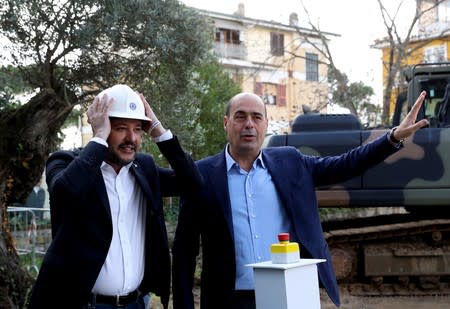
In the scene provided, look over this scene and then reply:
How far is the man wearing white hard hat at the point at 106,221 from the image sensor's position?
2.56 metres

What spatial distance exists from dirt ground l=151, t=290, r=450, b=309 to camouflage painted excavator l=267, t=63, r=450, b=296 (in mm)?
119

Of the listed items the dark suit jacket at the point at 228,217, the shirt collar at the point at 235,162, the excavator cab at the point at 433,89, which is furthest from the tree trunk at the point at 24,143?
the excavator cab at the point at 433,89

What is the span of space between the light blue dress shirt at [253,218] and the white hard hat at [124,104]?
642mm

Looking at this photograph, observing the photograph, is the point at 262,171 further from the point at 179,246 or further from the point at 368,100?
the point at 368,100

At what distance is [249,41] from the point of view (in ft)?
116

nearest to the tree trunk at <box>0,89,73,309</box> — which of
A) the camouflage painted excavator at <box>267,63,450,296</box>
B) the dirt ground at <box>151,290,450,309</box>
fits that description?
the camouflage painted excavator at <box>267,63,450,296</box>

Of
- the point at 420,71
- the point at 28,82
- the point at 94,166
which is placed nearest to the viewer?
the point at 94,166

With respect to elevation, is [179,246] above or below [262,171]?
below

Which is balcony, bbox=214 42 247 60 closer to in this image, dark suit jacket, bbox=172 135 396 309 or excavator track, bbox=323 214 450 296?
excavator track, bbox=323 214 450 296

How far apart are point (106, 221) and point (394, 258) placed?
6160 millimetres

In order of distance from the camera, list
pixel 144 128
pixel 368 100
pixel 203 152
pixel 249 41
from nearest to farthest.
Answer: pixel 144 128 → pixel 203 152 → pixel 368 100 → pixel 249 41

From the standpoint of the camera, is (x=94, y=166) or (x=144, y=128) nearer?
(x=94, y=166)

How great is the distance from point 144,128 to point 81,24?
3.72 m

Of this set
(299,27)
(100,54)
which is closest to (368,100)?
(299,27)
